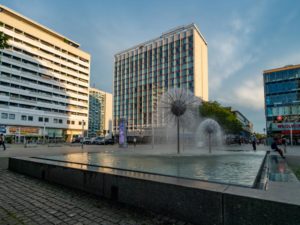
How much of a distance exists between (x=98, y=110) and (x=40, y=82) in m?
77.3

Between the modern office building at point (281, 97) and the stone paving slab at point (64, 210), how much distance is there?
6210 cm

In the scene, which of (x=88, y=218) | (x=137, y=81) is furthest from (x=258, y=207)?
(x=137, y=81)

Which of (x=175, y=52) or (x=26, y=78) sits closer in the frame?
(x=26, y=78)

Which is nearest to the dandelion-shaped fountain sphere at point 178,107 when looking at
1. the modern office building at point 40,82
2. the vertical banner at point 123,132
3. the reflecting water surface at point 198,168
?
the reflecting water surface at point 198,168

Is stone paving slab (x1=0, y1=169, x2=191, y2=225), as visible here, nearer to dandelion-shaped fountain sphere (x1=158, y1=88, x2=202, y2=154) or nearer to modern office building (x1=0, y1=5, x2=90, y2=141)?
dandelion-shaped fountain sphere (x1=158, y1=88, x2=202, y2=154)

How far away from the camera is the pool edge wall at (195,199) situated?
2.62 meters

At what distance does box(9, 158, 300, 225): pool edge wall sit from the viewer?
262cm

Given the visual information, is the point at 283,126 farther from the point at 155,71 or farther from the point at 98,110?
the point at 98,110

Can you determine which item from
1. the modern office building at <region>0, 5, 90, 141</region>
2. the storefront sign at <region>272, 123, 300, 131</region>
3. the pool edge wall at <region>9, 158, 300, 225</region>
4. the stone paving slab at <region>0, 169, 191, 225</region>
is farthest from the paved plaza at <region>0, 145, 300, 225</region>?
the storefront sign at <region>272, 123, 300, 131</region>

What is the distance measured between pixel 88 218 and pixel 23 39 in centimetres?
7163

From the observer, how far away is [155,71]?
3255 inches

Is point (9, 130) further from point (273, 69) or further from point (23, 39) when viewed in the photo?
point (273, 69)

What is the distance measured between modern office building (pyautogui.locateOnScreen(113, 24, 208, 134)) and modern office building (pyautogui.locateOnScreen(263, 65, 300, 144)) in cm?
2261

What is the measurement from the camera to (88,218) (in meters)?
3.65
